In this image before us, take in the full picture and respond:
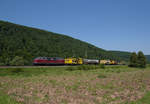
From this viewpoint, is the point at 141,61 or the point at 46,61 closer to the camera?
the point at 46,61

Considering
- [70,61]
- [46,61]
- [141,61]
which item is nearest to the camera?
[46,61]

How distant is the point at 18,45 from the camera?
236ft

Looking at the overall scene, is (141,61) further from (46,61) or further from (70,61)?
(46,61)

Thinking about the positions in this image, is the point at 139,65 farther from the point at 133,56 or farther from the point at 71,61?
the point at 71,61

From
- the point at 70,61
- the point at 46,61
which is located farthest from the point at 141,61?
the point at 46,61

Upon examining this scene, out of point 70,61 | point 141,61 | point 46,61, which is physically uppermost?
point 141,61

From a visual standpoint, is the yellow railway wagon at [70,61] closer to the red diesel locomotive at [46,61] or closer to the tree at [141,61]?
the red diesel locomotive at [46,61]

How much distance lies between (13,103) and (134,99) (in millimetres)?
8214

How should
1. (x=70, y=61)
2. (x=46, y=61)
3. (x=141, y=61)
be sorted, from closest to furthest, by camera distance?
(x=46, y=61)
(x=70, y=61)
(x=141, y=61)

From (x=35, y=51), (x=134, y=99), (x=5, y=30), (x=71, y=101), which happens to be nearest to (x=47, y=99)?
(x=71, y=101)

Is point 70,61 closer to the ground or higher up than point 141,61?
closer to the ground

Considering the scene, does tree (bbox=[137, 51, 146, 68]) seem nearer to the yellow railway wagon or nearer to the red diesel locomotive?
the yellow railway wagon

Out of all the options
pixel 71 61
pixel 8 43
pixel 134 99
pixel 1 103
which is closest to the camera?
pixel 1 103

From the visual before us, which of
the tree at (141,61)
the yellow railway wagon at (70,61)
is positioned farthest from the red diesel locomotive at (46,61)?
the tree at (141,61)
